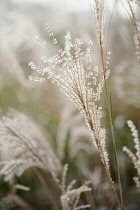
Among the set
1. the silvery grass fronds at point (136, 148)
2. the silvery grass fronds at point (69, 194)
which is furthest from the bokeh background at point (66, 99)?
the silvery grass fronds at point (136, 148)

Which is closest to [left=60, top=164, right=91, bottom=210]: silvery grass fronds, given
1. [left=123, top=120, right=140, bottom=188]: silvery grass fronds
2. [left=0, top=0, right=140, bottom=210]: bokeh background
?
[left=123, top=120, right=140, bottom=188]: silvery grass fronds

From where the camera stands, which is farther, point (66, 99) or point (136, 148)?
point (66, 99)

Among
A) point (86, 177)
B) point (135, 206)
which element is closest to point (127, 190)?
point (135, 206)

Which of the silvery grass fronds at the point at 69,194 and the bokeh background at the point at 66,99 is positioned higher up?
the bokeh background at the point at 66,99

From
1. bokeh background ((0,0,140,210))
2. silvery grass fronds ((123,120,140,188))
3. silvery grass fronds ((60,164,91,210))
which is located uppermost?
bokeh background ((0,0,140,210))

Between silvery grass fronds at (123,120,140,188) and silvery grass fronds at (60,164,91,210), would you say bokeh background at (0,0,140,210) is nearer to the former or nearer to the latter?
silvery grass fronds at (60,164,91,210)

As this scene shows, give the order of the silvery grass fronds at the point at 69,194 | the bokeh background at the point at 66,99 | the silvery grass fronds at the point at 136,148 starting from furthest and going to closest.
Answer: the bokeh background at the point at 66,99 < the silvery grass fronds at the point at 69,194 < the silvery grass fronds at the point at 136,148

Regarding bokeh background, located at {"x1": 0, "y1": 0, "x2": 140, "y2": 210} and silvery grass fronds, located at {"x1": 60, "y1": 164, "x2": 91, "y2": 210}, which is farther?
bokeh background, located at {"x1": 0, "y1": 0, "x2": 140, "y2": 210}

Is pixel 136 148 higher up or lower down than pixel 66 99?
lower down

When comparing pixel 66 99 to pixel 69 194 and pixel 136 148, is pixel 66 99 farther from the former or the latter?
pixel 136 148

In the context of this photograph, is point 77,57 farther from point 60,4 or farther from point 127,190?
point 60,4

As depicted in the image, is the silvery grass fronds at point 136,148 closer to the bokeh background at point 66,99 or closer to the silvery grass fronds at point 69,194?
the silvery grass fronds at point 69,194

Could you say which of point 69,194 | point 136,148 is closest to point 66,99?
point 69,194
